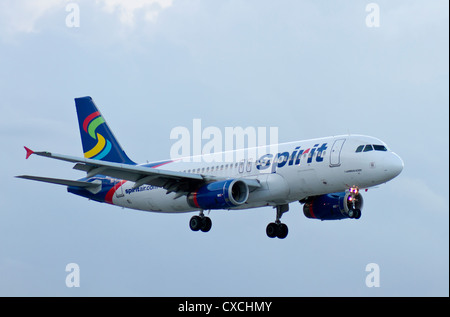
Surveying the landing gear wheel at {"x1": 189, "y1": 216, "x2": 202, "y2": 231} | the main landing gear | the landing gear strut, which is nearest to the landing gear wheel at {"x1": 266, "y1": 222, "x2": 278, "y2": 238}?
the landing gear strut

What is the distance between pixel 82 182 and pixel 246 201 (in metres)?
13.0

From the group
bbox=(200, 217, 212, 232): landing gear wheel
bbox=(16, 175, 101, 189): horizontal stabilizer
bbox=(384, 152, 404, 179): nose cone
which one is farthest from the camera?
bbox=(200, 217, 212, 232): landing gear wheel

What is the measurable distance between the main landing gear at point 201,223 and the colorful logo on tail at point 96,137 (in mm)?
10174

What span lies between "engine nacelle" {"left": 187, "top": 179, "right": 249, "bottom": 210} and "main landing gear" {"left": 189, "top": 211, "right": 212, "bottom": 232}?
275 centimetres

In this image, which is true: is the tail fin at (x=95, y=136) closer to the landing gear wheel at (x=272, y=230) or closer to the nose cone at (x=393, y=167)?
the landing gear wheel at (x=272, y=230)

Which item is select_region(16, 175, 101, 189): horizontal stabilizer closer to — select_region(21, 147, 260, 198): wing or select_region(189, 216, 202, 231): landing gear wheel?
select_region(21, 147, 260, 198): wing

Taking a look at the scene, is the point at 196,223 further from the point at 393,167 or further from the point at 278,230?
the point at 393,167

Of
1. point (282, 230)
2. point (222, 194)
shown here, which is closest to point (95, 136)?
point (282, 230)

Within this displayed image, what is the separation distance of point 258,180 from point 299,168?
9.97 ft

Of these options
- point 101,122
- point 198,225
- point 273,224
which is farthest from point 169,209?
point 101,122

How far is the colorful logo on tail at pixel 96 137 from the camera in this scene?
63281 mm

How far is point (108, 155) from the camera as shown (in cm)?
6291

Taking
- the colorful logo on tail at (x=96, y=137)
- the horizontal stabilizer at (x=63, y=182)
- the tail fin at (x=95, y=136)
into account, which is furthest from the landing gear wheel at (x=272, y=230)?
the colorful logo on tail at (x=96, y=137)

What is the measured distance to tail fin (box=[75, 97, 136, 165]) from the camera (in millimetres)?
62719
